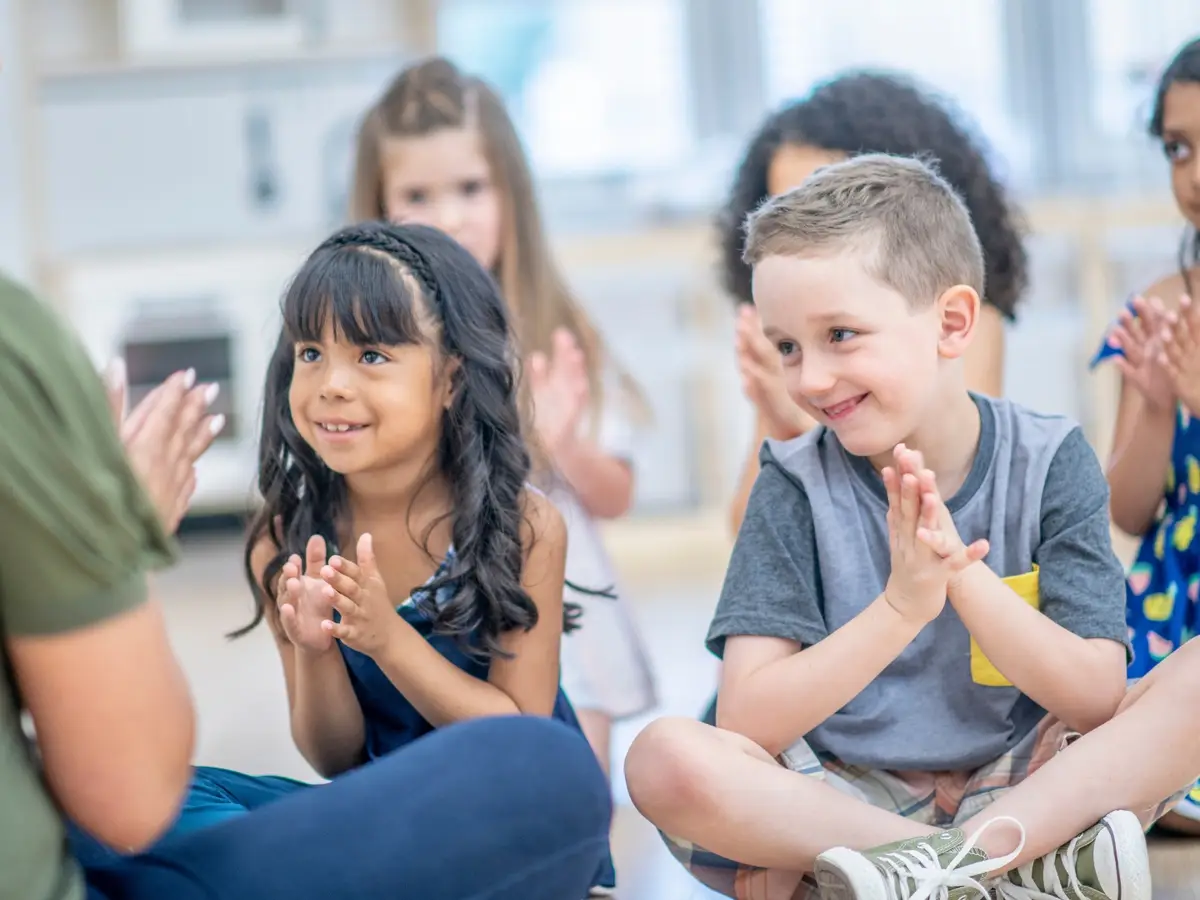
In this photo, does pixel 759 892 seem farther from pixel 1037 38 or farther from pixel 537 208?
pixel 1037 38

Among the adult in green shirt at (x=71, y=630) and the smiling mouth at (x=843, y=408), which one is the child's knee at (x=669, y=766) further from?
the adult in green shirt at (x=71, y=630)

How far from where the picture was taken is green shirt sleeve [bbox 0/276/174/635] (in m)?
0.67

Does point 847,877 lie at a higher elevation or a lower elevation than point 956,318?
lower

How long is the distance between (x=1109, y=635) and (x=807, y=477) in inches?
10.1

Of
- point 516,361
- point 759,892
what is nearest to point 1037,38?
point 516,361

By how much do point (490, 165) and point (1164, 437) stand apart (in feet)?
2.73

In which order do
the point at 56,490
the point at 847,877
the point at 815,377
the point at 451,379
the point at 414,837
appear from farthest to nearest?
the point at 451,379 < the point at 815,377 < the point at 847,877 < the point at 414,837 < the point at 56,490

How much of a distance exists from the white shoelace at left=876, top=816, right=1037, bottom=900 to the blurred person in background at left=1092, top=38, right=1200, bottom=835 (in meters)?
0.45

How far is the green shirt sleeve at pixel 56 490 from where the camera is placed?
0.67 m

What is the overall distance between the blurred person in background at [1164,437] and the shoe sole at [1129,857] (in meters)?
0.41

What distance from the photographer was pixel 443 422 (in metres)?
1.28

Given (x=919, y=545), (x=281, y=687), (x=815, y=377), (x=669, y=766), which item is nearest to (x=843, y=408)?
(x=815, y=377)

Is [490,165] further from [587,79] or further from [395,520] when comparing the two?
[587,79]

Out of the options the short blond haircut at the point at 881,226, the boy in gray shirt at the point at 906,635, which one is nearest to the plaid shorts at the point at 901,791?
the boy in gray shirt at the point at 906,635
